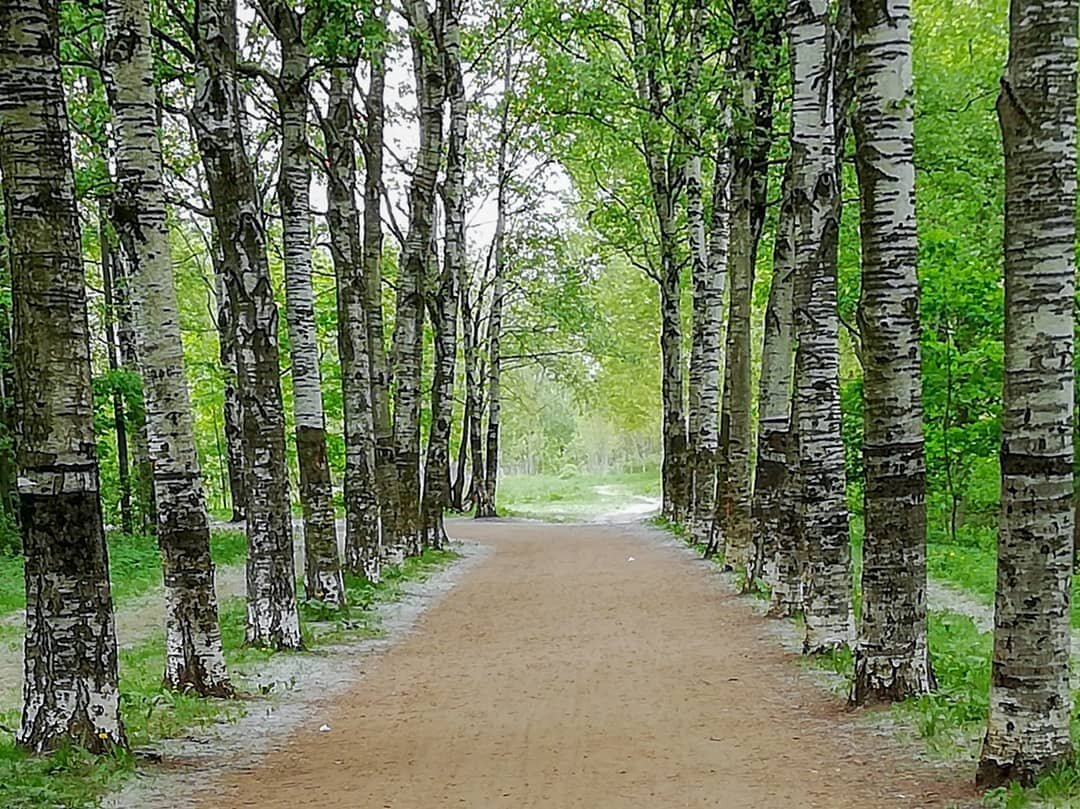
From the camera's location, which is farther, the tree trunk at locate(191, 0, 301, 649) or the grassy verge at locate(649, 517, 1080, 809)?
the tree trunk at locate(191, 0, 301, 649)

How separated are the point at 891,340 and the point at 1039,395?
6.69ft

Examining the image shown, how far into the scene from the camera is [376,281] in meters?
18.9

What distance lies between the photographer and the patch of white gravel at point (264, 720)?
6879 millimetres

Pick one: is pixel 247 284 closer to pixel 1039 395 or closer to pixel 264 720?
pixel 264 720

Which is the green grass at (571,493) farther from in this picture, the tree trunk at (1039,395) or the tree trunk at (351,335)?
the tree trunk at (1039,395)

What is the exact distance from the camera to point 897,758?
711 cm

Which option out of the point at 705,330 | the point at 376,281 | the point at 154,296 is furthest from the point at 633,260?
the point at 154,296

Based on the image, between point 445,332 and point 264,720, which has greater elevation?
point 445,332

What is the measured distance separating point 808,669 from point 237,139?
22.8 feet

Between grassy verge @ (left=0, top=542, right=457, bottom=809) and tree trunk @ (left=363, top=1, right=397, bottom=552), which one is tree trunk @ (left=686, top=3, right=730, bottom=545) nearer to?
tree trunk @ (left=363, top=1, right=397, bottom=552)

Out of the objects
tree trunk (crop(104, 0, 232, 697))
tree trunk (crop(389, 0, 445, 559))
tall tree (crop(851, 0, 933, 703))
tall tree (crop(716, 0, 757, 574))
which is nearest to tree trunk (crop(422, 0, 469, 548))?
tree trunk (crop(389, 0, 445, 559))

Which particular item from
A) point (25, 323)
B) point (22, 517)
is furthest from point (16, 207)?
point (22, 517)

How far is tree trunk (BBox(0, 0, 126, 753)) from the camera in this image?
6816 mm

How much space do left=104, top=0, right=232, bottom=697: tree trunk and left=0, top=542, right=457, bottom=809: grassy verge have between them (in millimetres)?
Result: 825
